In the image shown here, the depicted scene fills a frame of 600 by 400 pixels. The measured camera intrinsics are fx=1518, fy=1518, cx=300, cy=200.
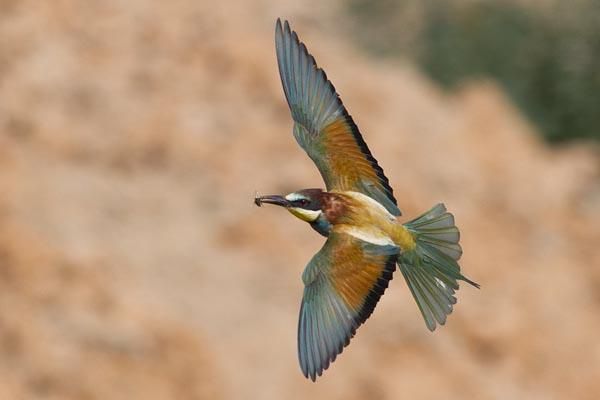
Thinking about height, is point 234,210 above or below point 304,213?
above

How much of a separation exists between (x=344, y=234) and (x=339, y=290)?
16 centimetres

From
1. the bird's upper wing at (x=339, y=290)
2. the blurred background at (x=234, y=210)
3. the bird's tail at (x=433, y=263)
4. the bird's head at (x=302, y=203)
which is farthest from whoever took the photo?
the blurred background at (x=234, y=210)

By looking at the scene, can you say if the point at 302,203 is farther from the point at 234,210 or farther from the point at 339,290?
the point at 234,210

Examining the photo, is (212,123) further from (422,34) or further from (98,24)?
(422,34)

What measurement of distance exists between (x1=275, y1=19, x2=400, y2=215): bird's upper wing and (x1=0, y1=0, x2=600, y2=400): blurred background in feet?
14.6

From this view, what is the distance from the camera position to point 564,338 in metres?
11.0

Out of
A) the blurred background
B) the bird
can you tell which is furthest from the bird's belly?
the blurred background

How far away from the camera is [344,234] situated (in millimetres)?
3457

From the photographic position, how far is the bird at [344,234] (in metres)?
3.39

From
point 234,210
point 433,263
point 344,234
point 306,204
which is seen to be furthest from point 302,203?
point 234,210

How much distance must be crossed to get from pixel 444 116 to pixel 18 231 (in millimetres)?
5553

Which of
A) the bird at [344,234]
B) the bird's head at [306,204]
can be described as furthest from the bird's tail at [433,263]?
the bird's head at [306,204]

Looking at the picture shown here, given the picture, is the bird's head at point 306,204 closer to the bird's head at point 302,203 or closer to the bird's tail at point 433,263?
the bird's head at point 302,203

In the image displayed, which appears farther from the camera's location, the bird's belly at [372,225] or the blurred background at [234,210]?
the blurred background at [234,210]
